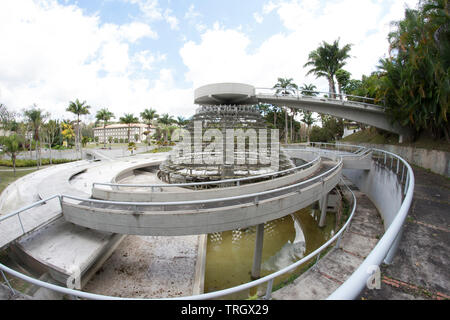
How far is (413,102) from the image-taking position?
12.6 m

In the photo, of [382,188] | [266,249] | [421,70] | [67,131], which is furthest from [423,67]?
[67,131]

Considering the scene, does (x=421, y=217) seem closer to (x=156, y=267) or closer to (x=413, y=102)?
(x=156, y=267)

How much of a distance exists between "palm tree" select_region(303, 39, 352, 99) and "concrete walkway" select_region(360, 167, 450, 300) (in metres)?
30.9

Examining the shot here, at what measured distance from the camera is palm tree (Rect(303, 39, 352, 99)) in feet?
95.0

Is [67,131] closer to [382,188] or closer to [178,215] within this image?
[178,215]

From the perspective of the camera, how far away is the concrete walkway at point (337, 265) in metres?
4.56

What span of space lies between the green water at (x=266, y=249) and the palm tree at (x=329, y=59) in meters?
25.9

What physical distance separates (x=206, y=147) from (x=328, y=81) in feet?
88.7

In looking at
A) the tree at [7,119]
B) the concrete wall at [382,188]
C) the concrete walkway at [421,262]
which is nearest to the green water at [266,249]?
the concrete wall at [382,188]

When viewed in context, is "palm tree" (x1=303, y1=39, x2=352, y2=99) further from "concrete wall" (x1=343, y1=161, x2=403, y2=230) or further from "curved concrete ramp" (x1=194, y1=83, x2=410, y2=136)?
"concrete wall" (x1=343, y1=161, x2=403, y2=230)

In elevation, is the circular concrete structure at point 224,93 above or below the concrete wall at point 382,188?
above

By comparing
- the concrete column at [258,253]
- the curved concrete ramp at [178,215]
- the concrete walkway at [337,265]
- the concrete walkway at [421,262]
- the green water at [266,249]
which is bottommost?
the green water at [266,249]

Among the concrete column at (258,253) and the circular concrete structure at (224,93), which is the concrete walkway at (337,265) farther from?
the circular concrete structure at (224,93)
